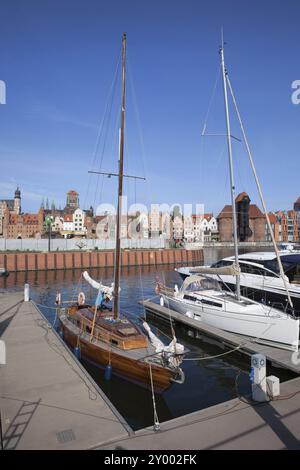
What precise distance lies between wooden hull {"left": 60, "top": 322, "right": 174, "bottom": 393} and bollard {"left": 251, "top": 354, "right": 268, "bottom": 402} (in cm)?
289

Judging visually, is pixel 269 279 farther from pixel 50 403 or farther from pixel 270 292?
pixel 50 403

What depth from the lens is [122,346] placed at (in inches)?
520

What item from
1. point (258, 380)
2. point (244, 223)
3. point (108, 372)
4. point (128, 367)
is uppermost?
point (244, 223)

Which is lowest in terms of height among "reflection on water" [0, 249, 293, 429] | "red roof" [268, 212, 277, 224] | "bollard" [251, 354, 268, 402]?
"reflection on water" [0, 249, 293, 429]

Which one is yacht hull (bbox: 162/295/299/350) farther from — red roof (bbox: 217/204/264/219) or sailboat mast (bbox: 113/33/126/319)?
red roof (bbox: 217/204/264/219)

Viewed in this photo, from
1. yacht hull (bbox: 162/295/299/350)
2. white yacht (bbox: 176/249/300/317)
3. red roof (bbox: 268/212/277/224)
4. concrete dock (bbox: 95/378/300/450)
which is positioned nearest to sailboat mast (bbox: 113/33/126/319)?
yacht hull (bbox: 162/295/299/350)

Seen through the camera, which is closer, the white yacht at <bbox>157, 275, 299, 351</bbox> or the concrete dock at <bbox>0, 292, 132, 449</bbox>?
the concrete dock at <bbox>0, 292, 132, 449</bbox>

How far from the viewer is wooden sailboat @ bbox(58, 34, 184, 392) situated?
11602 mm

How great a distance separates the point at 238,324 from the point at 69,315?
9393 millimetres

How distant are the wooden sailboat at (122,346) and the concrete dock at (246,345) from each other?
2.40 metres

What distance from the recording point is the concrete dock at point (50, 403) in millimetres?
7461

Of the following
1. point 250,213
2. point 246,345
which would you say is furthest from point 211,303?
point 250,213

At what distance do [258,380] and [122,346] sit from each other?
5.60m

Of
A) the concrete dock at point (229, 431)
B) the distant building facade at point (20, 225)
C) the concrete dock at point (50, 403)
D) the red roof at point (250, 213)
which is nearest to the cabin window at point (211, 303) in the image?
the concrete dock at point (50, 403)
